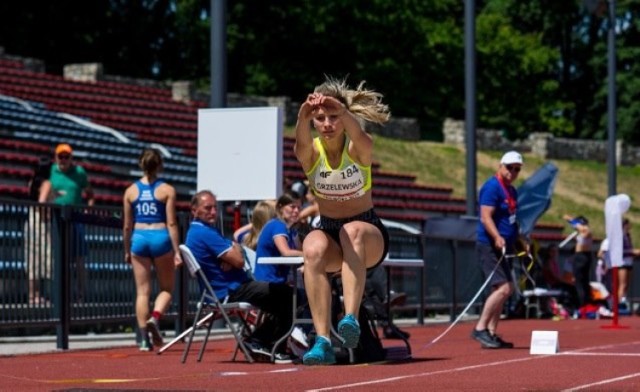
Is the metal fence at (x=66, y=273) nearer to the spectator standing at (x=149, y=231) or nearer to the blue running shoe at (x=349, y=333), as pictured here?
the spectator standing at (x=149, y=231)

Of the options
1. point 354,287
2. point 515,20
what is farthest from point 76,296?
point 515,20

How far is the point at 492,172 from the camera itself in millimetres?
53156

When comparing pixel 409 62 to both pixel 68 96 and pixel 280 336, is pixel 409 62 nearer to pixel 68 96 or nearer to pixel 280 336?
pixel 68 96

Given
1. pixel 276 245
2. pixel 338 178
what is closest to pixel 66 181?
pixel 276 245

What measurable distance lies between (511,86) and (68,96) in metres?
40.5

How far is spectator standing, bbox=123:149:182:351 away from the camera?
625 inches

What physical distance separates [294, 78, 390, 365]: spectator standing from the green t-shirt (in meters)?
9.10

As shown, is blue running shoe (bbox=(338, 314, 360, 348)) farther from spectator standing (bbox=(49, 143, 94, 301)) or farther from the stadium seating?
the stadium seating

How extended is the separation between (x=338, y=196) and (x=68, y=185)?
30.7 ft

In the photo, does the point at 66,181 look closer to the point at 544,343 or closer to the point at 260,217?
the point at 260,217

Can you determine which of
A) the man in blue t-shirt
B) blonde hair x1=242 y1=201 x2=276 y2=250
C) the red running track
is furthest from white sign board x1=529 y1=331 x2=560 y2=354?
blonde hair x1=242 y1=201 x2=276 y2=250

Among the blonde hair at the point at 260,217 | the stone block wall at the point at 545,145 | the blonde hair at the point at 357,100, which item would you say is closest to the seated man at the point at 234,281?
the blonde hair at the point at 260,217

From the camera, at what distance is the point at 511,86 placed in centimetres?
7862

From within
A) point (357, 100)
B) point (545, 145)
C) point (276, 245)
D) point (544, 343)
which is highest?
point (357, 100)
